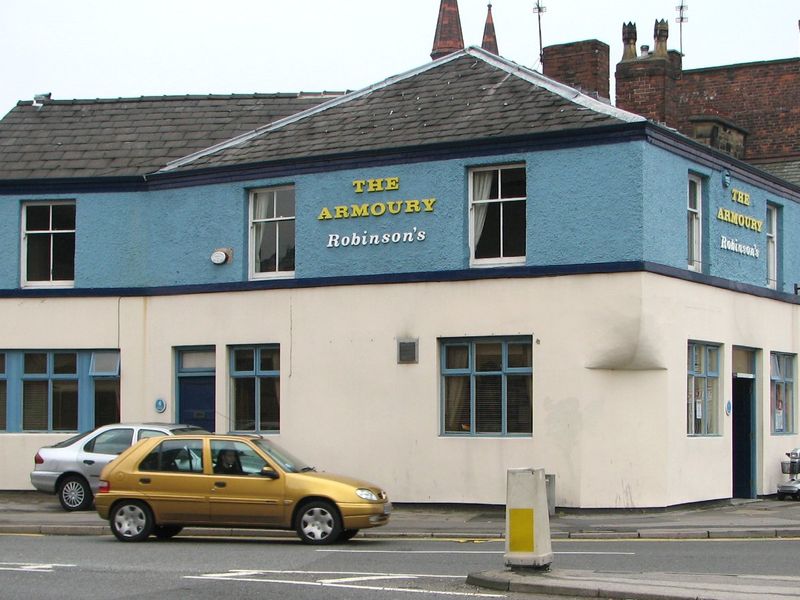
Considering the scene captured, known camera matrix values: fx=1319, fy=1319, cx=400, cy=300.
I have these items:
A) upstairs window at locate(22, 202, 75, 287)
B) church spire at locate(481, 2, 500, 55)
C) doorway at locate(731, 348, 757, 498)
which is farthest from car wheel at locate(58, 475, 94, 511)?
church spire at locate(481, 2, 500, 55)

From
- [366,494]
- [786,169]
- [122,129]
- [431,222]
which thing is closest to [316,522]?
[366,494]

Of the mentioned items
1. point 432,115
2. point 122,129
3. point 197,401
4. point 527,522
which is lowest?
point 527,522

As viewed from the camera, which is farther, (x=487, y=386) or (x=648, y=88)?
(x=648, y=88)

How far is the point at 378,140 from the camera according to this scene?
2394 cm

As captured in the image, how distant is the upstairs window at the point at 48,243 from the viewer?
87.4 feet

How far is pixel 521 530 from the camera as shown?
13.1 metres

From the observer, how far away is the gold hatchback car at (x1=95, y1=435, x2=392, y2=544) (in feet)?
56.4

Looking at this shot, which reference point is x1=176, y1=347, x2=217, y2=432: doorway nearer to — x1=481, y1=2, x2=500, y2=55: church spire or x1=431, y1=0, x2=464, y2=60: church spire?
x1=431, y1=0, x2=464, y2=60: church spire

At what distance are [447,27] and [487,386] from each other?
3487 cm

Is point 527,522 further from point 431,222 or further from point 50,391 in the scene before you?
point 50,391

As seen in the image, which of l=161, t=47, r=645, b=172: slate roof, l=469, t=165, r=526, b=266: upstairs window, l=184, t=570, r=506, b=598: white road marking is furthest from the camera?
l=469, t=165, r=526, b=266: upstairs window

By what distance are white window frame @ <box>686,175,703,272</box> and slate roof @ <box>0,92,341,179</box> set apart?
842 centimetres

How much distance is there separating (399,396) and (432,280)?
2139mm

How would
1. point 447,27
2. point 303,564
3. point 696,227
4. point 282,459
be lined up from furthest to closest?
point 447,27 < point 696,227 < point 282,459 < point 303,564
